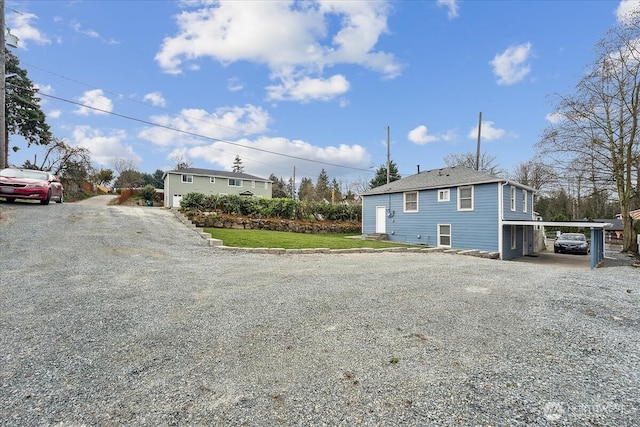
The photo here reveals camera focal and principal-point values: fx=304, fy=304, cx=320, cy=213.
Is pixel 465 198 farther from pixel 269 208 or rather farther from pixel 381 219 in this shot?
pixel 269 208

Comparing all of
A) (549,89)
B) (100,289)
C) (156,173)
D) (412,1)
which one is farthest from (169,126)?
(156,173)

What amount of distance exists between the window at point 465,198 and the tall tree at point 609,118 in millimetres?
7555

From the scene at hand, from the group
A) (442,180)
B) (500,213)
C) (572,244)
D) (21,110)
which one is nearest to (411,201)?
(442,180)

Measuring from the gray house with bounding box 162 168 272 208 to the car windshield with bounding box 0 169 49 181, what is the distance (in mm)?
14940

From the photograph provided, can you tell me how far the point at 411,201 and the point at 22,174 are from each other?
18.7 metres

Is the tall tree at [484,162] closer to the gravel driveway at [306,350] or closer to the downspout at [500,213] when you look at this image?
the downspout at [500,213]


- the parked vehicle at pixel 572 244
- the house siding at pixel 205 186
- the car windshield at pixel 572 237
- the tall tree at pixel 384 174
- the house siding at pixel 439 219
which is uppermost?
the tall tree at pixel 384 174

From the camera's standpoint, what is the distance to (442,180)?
1702 cm

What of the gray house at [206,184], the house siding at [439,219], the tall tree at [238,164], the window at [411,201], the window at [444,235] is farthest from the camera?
the tall tree at [238,164]

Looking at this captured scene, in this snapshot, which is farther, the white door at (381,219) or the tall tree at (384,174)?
the tall tree at (384,174)

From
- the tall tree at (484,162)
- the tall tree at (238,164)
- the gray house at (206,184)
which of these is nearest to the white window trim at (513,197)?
the gray house at (206,184)

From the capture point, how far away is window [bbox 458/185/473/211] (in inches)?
611

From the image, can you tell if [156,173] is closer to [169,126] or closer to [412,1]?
[169,126]

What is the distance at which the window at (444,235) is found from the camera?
16.2 m
